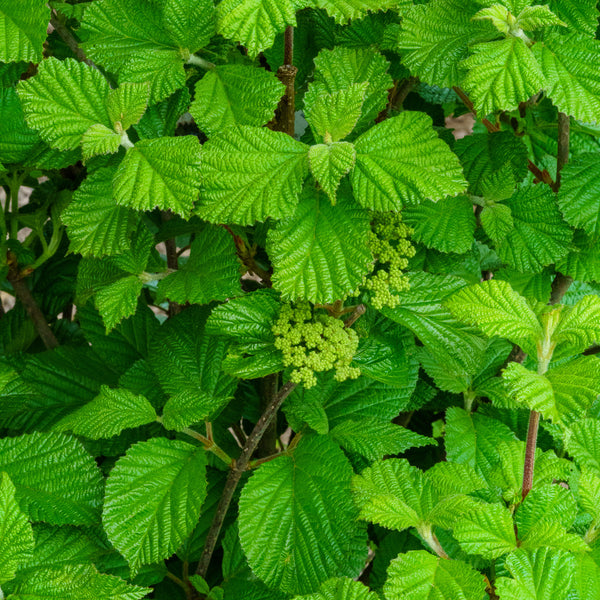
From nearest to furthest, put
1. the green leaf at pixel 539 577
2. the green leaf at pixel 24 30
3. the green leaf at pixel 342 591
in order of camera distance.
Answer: the green leaf at pixel 539 577 < the green leaf at pixel 342 591 < the green leaf at pixel 24 30

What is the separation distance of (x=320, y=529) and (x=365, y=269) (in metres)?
0.31

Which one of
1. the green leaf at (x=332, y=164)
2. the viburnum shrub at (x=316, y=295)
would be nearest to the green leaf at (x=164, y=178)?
the viburnum shrub at (x=316, y=295)

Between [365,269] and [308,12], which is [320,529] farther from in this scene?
[308,12]

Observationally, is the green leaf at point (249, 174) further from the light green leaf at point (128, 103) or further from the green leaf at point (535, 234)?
the green leaf at point (535, 234)

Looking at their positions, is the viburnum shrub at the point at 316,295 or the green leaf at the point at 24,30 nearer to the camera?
the viburnum shrub at the point at 316,295

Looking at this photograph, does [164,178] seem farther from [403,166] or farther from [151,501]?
[151,501]

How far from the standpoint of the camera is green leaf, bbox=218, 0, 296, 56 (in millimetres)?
695

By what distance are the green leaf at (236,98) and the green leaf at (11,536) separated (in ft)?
1.29

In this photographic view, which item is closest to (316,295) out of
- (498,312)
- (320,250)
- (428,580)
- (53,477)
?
(320,250)

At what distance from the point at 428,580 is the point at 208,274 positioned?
0.38 m

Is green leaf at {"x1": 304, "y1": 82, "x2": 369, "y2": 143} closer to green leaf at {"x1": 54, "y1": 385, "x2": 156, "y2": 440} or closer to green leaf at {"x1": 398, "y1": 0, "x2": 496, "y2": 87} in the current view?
green leaf at {"x1": 398, "y1": 0, "x2": 496, "y2": 87}

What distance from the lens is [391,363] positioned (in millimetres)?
866

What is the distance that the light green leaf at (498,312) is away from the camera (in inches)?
25.3

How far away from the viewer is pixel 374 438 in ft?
2.93
